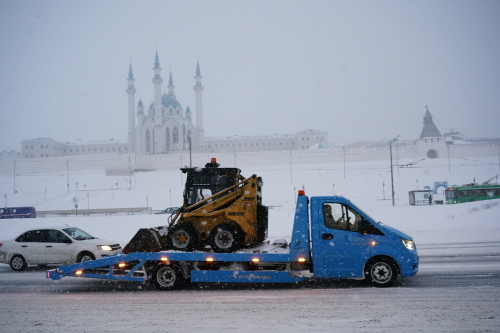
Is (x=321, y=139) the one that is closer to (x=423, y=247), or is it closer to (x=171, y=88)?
(x=171, y=88)

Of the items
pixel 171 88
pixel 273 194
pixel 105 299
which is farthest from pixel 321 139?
pixel 105 299

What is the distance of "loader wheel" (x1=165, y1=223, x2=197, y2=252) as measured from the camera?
9602 mm

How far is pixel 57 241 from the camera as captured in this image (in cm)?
1296

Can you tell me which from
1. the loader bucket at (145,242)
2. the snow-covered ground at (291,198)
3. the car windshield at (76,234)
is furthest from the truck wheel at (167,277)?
the snow-covered ground at (291,198)

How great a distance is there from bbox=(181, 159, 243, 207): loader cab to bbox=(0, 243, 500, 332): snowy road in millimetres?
2011

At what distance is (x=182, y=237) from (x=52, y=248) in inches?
209

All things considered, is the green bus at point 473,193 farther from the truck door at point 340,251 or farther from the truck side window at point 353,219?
the truck door at point 340,251

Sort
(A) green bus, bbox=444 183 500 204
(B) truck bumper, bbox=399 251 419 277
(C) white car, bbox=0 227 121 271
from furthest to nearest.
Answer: (A) green bus, bbox=444 183 500 204, (C) white car, bbox=0 227 121 271, (B) truck bumper, bbox=399 251 419 277

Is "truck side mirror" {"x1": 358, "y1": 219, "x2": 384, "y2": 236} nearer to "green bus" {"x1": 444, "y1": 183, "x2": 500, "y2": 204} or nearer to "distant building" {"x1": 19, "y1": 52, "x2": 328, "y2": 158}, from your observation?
"green bus" {"x1": 444, "y1": 183, "x2": 500, "y2": 204}

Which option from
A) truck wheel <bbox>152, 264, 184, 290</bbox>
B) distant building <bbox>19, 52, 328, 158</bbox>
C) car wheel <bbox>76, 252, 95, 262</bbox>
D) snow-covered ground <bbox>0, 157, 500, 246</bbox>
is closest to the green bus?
snow-covered ground <bbox>0, 157, 500, 246</bbox>

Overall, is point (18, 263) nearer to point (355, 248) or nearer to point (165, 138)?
point (355, 248)

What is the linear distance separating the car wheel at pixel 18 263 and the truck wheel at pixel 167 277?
580 centimetres

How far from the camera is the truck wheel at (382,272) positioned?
897 centimetres

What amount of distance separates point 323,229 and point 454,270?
13.5ft
